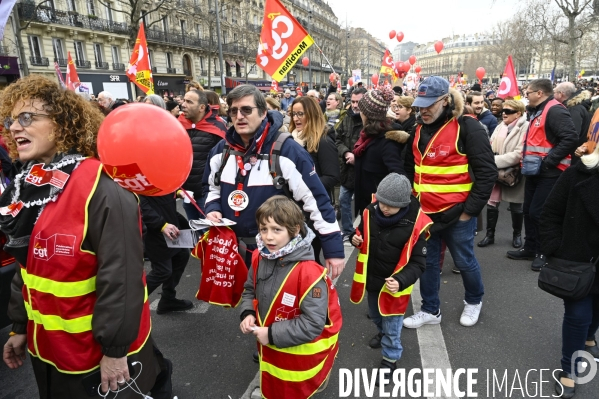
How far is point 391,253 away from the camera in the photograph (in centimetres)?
274

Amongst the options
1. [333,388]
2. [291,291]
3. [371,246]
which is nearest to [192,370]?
[333,388]

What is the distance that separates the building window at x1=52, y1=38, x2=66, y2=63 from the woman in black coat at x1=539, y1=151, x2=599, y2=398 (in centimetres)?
3038

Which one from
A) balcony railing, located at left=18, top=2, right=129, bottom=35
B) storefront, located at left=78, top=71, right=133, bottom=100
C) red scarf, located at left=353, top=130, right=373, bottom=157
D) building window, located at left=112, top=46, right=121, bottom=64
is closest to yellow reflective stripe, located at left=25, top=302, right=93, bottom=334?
red scarf, located at left=353, top=130, right=373, bottom=157

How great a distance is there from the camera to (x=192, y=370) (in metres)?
3.02

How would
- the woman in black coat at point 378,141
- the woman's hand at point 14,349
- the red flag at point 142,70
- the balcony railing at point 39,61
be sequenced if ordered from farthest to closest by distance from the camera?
the balcony railing at point 39,61 → the red flag at point 142,70 → the woman in black coat at point 378,141 → the woman's hand at point 14,349

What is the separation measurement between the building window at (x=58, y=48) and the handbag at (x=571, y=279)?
30514 millimetres

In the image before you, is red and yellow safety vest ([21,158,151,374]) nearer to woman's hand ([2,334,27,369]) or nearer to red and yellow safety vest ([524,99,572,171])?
woman's hand ([2,334,27,369])

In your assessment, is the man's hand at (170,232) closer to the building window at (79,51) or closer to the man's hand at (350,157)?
the man's hand at (350,157)

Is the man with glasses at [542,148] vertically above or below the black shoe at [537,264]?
above

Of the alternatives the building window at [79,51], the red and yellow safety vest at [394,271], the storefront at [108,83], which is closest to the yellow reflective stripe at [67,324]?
the red and yellow safety vest at [394,271]

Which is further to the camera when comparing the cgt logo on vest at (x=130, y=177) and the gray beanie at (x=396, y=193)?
the gray beanie at (x=396, y=193)

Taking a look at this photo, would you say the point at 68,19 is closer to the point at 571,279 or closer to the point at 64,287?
the point at 64,287

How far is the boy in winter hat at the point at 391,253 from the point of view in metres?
2.63

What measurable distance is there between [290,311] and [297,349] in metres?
0.21
